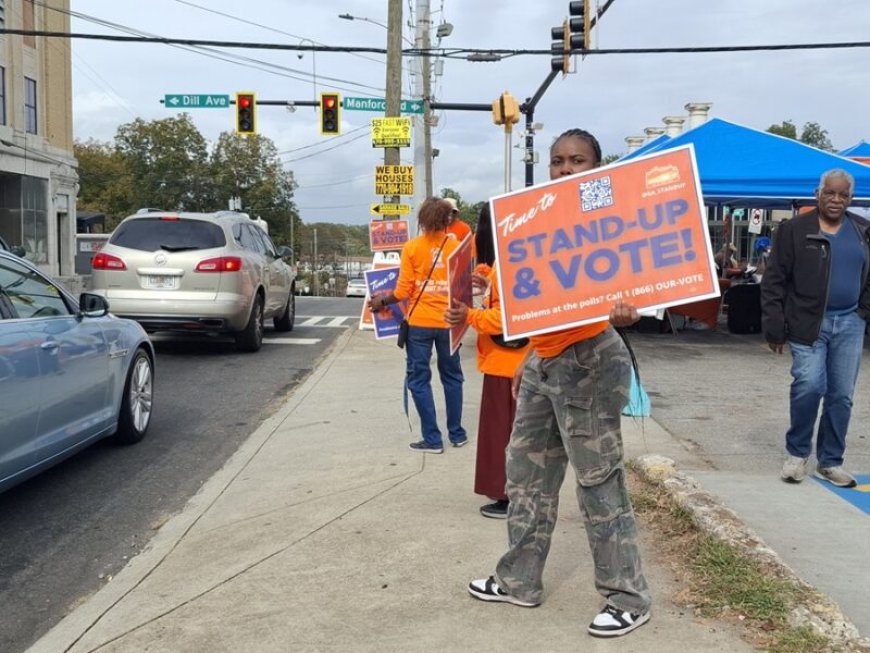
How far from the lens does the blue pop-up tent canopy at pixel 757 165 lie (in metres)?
11.7

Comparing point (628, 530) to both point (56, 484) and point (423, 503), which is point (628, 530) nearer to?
point (423, 503)

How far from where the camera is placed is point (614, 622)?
3176 millimetres

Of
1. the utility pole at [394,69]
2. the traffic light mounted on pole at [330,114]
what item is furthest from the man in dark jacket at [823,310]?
the traffic light mounted on pole at [330,114]

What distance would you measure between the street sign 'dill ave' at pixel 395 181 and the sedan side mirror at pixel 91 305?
918 cm

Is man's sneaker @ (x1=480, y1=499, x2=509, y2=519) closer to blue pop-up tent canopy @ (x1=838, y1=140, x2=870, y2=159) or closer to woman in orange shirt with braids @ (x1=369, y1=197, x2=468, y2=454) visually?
woman in orange shirt with braids @ (x1=369, y1=197, x2=468, y2=454)

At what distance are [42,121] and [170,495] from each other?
3516cm

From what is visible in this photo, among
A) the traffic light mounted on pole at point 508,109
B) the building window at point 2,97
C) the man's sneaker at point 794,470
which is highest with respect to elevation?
the building window at point 2,97

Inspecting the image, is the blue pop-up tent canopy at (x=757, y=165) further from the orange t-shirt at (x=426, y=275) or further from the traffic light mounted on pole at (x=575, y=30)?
the orange t-shirt at (x=426, y=275)

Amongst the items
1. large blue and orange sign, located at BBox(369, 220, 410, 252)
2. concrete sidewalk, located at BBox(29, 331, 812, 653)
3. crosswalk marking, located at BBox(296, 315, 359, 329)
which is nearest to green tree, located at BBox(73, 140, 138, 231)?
crosswalk marking, located at BBox(296, 315, 359, 329)

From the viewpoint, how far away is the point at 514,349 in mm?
4395

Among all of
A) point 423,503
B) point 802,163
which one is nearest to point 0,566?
point 423,503

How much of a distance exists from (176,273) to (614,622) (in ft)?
29.0

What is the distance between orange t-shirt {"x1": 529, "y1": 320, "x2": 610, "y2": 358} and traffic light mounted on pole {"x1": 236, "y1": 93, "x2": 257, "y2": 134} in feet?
68.5

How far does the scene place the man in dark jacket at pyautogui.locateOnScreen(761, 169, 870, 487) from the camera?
Answer: 5.17m
